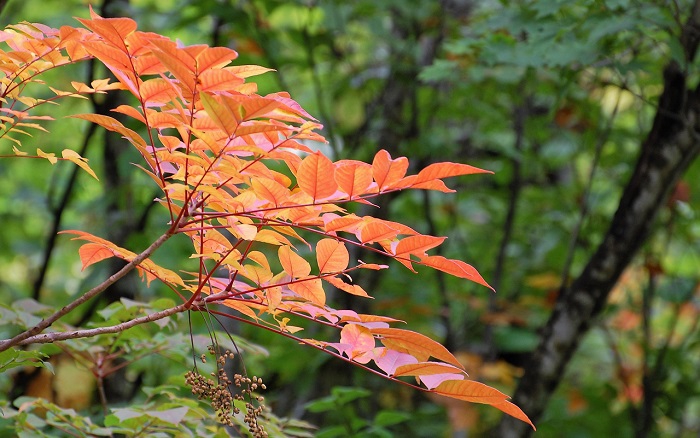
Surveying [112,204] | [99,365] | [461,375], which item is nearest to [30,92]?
[112,204]

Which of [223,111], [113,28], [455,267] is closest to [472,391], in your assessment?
Answer: [455,267]

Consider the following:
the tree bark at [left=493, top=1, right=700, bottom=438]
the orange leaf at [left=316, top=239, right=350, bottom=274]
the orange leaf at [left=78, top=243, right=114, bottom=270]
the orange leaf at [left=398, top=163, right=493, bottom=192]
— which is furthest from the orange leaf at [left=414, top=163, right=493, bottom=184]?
the tree bark at [left=493, top=1, right=700, bottom=438]

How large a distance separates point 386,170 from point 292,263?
16 centimetres

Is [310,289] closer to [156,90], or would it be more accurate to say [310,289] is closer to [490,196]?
[156,90]

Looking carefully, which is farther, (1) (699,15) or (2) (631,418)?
(2) (631,418)

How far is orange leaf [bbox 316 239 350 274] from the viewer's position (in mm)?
789

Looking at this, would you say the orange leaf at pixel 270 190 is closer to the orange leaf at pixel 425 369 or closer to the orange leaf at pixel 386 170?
the orange leaf at pixel 386 170

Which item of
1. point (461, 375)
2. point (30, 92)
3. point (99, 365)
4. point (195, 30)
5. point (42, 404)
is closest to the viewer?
point (461, 375)

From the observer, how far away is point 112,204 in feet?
8.11

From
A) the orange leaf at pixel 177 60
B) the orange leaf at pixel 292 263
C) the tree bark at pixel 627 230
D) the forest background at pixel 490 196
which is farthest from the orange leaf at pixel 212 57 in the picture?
the tree bark at pixel 627 230

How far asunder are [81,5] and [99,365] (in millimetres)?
1828

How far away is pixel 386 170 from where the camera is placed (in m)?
0.71

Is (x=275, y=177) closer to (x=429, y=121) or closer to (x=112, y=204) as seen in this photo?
(x=112, y=204)

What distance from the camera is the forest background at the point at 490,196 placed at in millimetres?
1694
